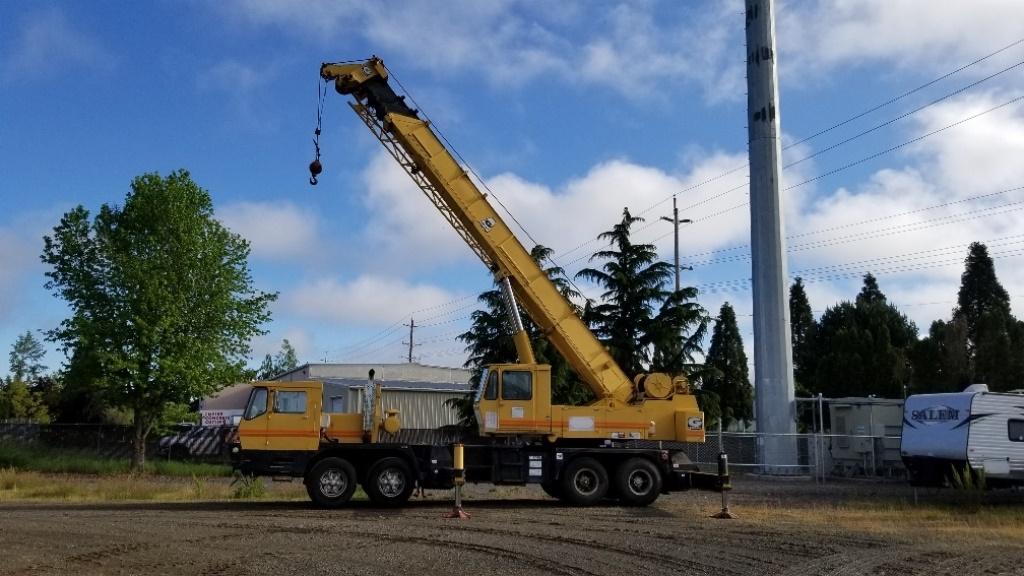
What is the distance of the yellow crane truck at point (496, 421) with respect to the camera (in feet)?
63.0

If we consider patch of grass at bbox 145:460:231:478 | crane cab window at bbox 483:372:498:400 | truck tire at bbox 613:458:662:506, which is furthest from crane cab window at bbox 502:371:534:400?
patch of grass at bbox 145:460:231:478

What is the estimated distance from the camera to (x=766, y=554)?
12461 mm

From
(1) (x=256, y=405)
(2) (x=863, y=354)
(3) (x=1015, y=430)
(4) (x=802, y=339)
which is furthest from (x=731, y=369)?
(1) (x=256, y=405)

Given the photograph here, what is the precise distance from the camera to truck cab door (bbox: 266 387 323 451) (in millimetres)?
19125

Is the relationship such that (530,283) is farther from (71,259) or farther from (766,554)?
(71,259)

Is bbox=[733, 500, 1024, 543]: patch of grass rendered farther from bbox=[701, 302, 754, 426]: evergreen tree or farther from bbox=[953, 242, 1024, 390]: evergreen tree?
bbox=[953, 242, 1024, 390]: evergreen tree

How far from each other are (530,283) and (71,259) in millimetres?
20724

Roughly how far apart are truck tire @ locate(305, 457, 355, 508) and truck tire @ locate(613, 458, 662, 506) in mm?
5942

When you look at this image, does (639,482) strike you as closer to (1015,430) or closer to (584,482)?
(584,482)

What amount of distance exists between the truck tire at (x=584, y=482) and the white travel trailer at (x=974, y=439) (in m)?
9.36

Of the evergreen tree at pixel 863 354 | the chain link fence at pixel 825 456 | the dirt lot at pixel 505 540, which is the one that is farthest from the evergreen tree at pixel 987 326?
the dirt lot at pixel 505 540

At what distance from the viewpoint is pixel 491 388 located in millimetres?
19891

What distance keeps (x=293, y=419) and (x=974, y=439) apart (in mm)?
16723

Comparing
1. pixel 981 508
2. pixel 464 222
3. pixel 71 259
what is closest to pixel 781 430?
pixel 981 508
